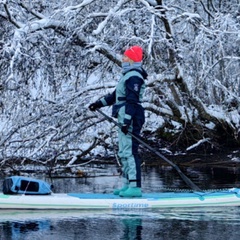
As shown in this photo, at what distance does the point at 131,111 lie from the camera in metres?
8.17

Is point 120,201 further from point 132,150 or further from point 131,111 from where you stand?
point 131,111

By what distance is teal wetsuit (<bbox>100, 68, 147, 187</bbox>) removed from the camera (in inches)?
322

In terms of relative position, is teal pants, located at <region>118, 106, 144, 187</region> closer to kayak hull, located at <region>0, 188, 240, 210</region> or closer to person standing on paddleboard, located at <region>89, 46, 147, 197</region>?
person standing on paddleboard, located at <region>89, 46, 147, 197</region>

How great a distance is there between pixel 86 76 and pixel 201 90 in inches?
85.4

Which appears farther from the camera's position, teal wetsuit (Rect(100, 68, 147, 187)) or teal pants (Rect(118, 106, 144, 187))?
teal pants (Rect(118, 106, 144, 187))

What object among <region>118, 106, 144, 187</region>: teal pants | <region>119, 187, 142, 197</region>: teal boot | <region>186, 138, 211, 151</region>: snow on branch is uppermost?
<region>186, 138, 211, 151</region>: snow on branch

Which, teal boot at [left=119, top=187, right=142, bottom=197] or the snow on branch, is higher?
the snow on branch

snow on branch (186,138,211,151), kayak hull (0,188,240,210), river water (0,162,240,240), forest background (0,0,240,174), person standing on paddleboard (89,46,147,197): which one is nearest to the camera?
river water (0,162,240,240)

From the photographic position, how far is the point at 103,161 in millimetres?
13242

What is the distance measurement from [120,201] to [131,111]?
3.45 ft

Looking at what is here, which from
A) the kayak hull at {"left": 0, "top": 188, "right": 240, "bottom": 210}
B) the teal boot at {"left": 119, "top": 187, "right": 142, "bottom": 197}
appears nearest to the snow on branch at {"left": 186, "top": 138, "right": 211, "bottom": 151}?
the kayak hull at {"left": 0, "top": 188, "right": 240, "bottom": 210}

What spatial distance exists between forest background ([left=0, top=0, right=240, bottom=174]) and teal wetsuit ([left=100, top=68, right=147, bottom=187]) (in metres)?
3.17

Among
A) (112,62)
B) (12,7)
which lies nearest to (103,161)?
(112,62)

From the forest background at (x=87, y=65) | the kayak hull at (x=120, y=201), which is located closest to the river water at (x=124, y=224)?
the kayak hull at (x=120, y=201)
